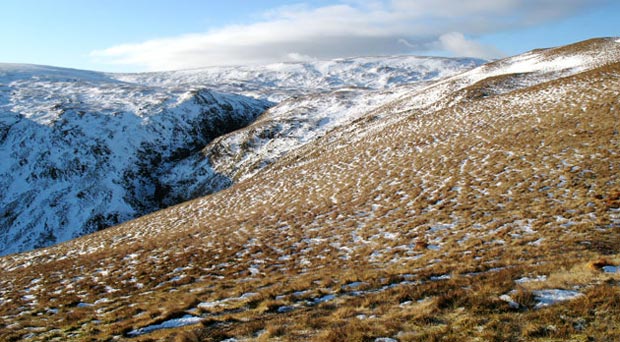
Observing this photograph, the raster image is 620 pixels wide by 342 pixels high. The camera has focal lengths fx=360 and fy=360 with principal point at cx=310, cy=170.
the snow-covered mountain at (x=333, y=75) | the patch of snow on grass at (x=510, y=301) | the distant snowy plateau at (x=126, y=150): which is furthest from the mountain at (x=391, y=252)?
the snow-covered mountain at (x=333, y=75)

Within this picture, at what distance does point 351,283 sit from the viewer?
31.6 feet

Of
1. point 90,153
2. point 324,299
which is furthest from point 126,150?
point 324,299

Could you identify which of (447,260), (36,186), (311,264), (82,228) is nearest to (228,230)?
(311,264)

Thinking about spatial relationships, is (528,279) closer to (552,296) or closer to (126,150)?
(552,296)

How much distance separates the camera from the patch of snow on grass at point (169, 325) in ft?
26.7

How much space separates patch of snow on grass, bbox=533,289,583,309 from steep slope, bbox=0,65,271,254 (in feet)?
132

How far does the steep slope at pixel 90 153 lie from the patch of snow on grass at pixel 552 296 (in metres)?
40.4

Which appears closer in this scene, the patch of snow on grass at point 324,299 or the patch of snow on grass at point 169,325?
the patch of snow on grass at point 169,325

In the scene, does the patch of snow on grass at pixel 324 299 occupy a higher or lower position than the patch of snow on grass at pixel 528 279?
lower

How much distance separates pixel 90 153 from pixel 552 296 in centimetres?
5842

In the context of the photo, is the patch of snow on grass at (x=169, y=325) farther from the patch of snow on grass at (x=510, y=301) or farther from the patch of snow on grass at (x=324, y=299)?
the patch of snow on grass at (x=510, y=301)

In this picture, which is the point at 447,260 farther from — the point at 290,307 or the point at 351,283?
the point at 290,307

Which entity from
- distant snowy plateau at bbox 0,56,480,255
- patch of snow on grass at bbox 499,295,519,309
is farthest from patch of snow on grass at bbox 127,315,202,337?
distant snowy plateau at bbox 0,56,480,255

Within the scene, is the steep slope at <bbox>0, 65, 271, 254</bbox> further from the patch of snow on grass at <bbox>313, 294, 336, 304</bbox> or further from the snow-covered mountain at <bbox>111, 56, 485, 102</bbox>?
the snow-covered mountain at <bbox>111, 56, 485, 102</bbox>
